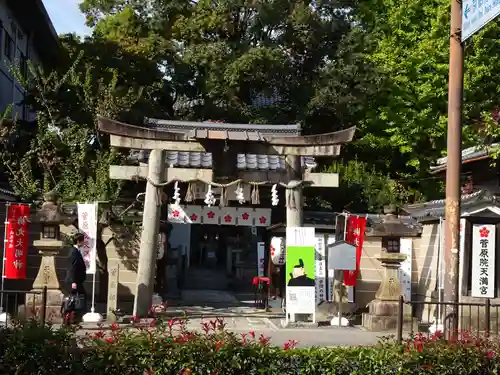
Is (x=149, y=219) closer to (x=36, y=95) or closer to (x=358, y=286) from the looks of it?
(x=358, y=286)

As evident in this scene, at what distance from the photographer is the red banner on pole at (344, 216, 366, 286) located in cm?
1719

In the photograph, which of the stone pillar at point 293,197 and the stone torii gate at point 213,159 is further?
the stone pillar at point 293,197

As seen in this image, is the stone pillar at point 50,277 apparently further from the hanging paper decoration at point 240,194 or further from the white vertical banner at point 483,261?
the white vertical banner at point 483,261

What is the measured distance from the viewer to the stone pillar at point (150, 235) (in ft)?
51.6

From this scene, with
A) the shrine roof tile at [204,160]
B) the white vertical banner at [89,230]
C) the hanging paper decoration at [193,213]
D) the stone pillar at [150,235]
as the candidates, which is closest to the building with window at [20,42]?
the shrine roof tile at [204,160]

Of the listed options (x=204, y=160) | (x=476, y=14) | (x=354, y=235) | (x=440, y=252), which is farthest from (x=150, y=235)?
(x=476, y=14)

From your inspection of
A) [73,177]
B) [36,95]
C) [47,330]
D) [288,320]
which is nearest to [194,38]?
[36,95]

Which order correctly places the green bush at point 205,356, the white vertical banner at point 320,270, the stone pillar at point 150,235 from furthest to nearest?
the white vertical banner at point 320,270
the stone pillar at point 150,235
the green bush at point 205,356

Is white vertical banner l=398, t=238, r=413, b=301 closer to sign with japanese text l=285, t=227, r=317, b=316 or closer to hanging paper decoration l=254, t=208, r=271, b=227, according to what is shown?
sign with japanese text l=285, t=227, r=317, b=316

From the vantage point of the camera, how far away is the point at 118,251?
60.7 ft

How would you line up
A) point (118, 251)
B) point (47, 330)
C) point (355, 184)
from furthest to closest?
point (355, 184) → point (118, 251) → point (47, 330)

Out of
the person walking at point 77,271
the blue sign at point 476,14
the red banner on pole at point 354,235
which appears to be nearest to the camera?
the blue sign at point 476,14

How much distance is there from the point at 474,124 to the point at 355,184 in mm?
6466

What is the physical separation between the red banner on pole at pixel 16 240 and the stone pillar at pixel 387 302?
8449 millimetres
